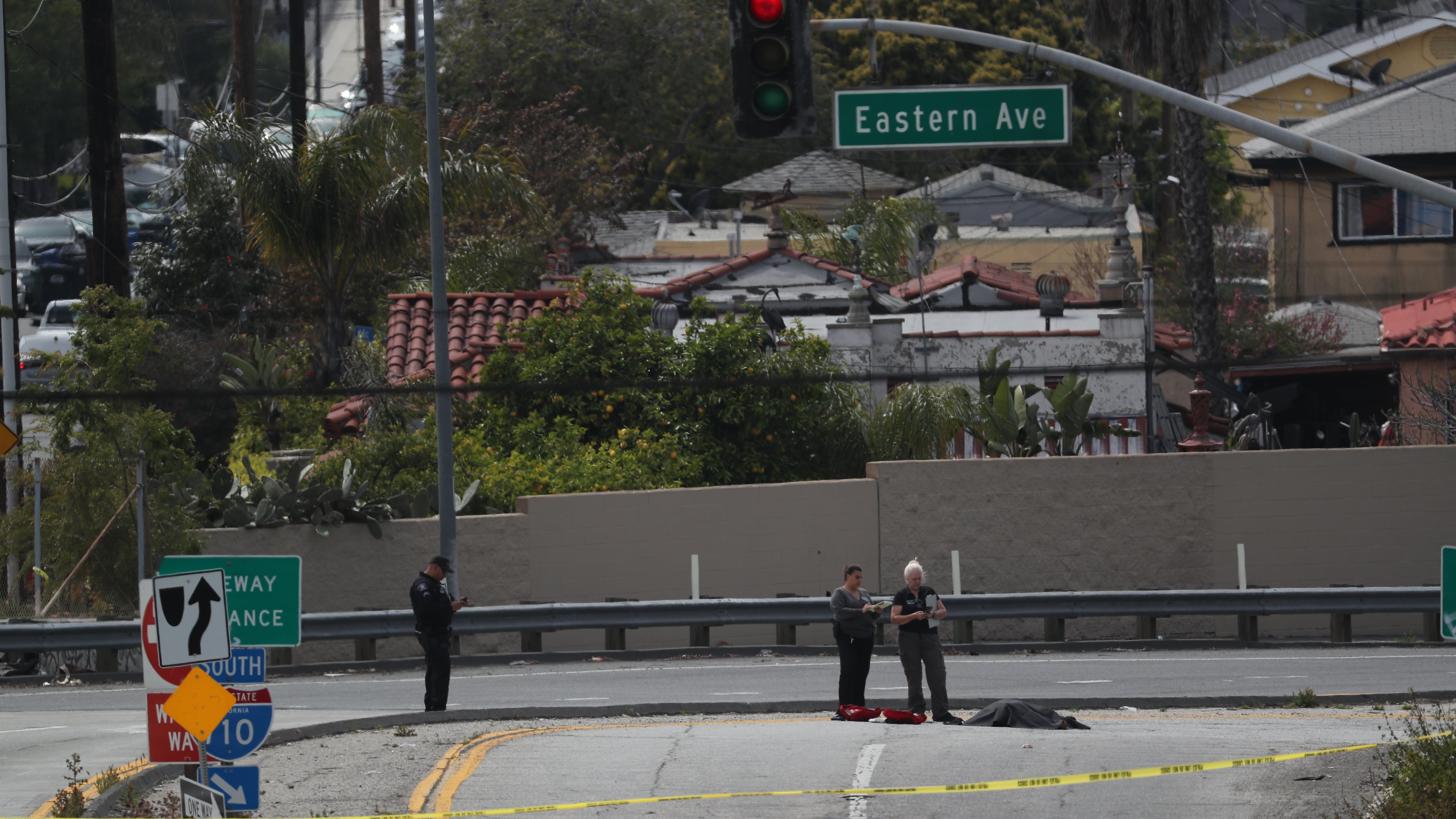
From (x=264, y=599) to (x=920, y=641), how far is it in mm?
6224

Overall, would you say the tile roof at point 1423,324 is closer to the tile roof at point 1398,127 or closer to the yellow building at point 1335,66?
the tile roof at point 1398,127

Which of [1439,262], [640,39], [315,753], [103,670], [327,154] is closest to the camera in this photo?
[315,753]

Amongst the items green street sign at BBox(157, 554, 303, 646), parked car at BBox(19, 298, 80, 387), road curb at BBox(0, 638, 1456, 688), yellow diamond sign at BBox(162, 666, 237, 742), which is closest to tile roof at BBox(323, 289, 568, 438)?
parked car at BBox(19, 298, 80, 387)

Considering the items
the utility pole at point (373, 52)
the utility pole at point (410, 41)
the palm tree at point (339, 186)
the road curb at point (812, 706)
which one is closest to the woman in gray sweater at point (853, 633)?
the road curb at point (812, 706)

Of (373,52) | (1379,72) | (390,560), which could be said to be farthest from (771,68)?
(1379,72)

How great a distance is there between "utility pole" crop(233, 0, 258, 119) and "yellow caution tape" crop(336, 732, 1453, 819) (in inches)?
929

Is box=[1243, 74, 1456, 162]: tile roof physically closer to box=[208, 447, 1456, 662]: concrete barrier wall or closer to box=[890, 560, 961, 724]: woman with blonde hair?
box=[208, 447, 1456, 662]: concrete barrier wall

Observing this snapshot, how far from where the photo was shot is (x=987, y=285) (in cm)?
3416

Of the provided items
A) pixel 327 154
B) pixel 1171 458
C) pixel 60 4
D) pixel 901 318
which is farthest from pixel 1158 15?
pixel 60 4

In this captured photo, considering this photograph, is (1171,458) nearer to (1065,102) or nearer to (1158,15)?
(1158,15)

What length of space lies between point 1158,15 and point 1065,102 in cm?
1782

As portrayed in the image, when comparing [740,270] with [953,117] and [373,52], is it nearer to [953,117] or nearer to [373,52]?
[373,52]

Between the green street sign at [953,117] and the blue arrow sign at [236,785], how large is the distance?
582cm

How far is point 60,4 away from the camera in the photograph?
50.1 m
